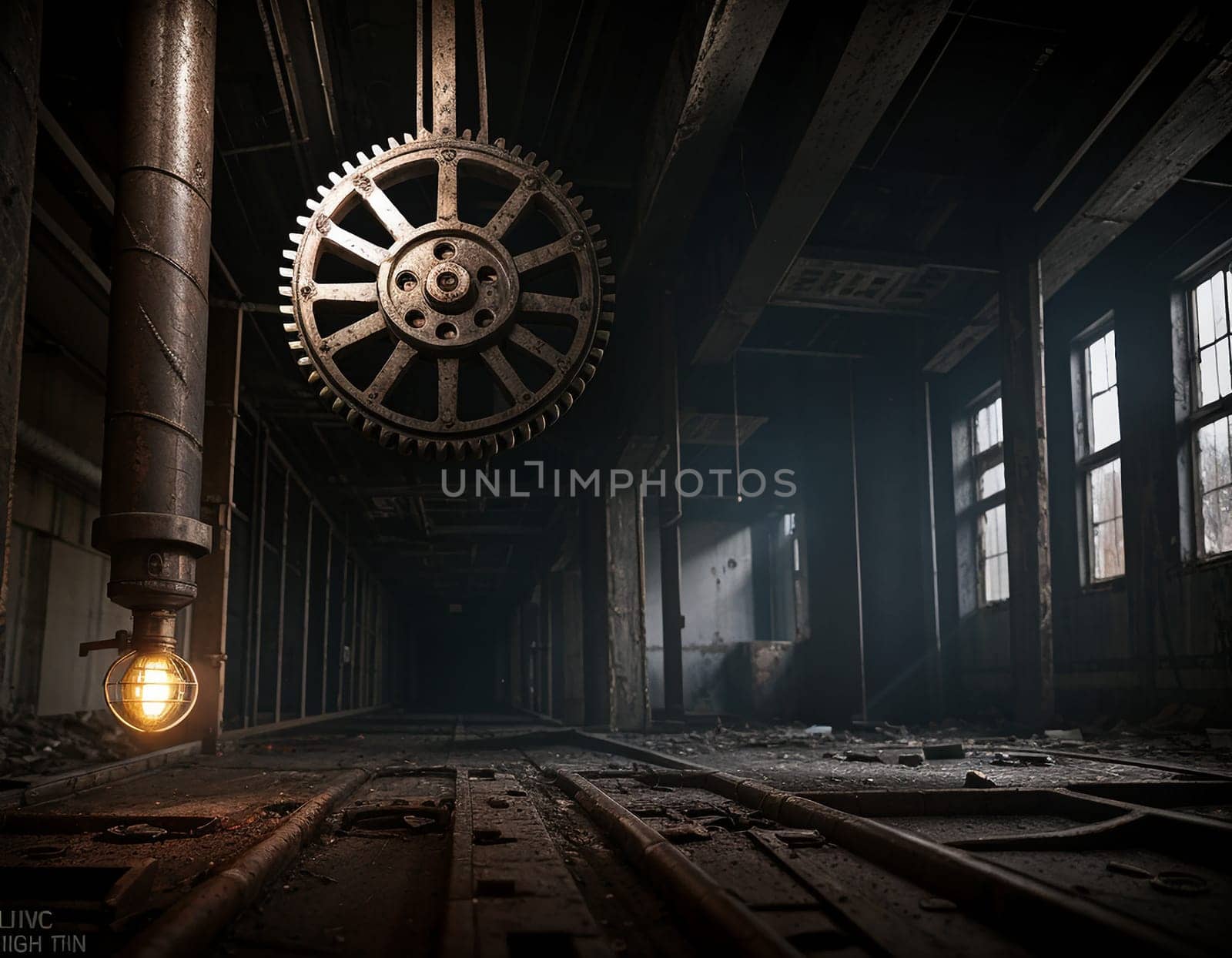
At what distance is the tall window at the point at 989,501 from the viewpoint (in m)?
11.6

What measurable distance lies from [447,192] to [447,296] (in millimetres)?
538

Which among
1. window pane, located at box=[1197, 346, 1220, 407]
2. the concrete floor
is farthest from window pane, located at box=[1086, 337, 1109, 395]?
the concrete floor

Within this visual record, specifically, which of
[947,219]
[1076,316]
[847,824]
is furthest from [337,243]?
[1076,316]

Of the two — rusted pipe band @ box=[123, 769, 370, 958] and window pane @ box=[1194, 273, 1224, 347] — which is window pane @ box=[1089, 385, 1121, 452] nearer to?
window pane @ box=[1194, 273, 1224, 347]

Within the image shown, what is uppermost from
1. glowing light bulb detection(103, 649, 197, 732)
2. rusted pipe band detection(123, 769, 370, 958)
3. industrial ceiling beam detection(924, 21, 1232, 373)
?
industrial ceiling beam detection(924, 21, 1232, 373)

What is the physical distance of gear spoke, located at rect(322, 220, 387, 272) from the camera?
4.62m

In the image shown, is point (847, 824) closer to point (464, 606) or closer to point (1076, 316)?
point (1076, 316)

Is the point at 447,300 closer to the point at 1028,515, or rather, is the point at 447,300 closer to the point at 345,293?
the point at 345,293

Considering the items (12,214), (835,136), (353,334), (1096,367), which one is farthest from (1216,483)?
(12,214)

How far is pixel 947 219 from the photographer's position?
344 inches

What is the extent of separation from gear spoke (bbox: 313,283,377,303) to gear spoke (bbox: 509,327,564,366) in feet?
2.12

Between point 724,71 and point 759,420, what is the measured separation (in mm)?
6931

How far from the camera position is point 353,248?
15.2ft

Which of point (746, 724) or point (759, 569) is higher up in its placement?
point (759, 569)
